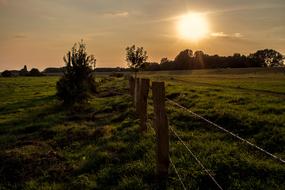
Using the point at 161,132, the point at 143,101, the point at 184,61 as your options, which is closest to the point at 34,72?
the point at 184,61

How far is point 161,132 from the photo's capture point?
24.6ft

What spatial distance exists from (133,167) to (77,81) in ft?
56.9

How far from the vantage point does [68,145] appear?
11.8 m

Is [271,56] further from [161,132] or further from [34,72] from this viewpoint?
[161,132]

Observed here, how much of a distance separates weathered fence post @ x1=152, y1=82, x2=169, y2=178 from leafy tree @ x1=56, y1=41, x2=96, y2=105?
55.2 feet

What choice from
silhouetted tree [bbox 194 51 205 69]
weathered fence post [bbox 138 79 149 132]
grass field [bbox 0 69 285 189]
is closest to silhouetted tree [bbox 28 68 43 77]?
silhouetted tree [bbox 194 51 205 69]

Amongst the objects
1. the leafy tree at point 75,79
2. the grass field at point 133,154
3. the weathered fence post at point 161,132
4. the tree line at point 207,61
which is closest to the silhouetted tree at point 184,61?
the tree line at point 207,61

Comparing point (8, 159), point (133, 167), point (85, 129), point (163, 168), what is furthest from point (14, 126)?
point (163, 168)

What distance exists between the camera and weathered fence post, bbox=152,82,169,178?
7.45 meters

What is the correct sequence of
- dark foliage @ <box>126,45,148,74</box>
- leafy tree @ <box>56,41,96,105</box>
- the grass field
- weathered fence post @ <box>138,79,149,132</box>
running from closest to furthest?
the grass field → weathered fence post @ <box>138,79,149,132</box> → leafy tree @ <box>56,41,96,105</box> → dark foliage @ <box>126,45,148,74</box>

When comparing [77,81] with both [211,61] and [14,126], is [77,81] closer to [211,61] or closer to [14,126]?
[14,126]

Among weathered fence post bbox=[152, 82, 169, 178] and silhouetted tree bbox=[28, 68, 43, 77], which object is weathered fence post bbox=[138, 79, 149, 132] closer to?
weathered fence post bbox=[152, 82, 169, 178]

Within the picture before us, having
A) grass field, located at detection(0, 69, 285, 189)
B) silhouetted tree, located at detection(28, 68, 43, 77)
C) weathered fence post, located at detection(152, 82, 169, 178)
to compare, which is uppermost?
weathered fence post, located at detection(152, 82, 169, 178)

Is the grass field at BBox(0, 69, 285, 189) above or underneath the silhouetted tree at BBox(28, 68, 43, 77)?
above
